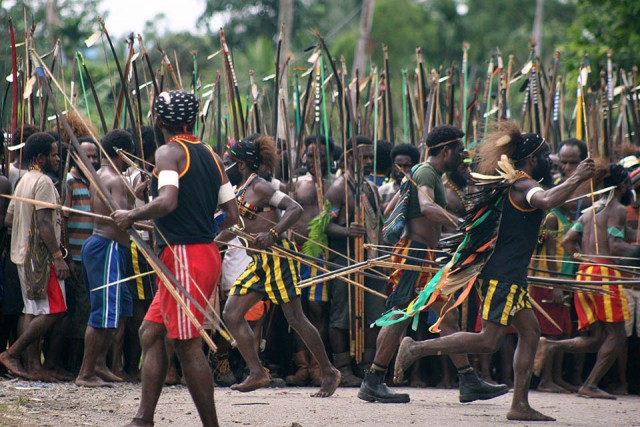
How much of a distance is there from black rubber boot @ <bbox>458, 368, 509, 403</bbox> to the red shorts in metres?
2.59

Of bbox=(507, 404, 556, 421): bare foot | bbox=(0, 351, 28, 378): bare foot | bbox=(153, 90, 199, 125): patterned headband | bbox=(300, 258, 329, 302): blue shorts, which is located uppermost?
bbox=(153, 90, 199, 125): patterned headband

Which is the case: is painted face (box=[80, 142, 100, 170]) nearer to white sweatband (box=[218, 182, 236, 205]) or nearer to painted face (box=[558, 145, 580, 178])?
white sweatband (box=[218, 182, 236, 205])

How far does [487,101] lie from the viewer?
36.9 feet

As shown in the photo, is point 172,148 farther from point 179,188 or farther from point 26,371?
point 26,371

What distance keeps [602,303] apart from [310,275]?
2.45 metres

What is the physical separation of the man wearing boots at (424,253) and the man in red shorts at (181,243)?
2171 millimetres

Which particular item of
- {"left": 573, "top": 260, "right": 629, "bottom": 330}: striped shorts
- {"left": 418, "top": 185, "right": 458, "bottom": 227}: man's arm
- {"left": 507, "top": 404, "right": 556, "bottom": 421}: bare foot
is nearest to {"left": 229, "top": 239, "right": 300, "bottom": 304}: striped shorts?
{"left": 418, "top": 185, "right": 458, "bottom": 227}: man's arm

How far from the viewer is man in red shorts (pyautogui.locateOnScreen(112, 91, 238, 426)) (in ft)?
18.5

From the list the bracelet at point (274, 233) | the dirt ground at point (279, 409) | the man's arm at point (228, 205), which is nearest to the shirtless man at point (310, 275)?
the dirt ground at point (279, 409)

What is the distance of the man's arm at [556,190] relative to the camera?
6414 millimetres

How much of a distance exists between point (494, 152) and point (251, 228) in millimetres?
2081

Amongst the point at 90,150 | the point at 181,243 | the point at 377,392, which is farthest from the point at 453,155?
the point at 90,150

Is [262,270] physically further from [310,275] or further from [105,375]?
[105,375]

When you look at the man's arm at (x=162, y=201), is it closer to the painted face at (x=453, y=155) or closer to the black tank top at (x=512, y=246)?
the black tank top at (x=512, y=246)
